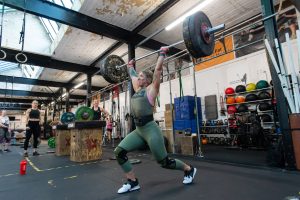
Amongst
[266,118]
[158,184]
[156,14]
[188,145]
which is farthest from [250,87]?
[158,184]

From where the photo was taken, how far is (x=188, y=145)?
161 inches

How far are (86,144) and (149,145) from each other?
2308mm

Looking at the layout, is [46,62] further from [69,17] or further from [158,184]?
[158,184]

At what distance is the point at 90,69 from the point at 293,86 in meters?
7.22

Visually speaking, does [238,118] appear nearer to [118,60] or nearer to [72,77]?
[118,60]

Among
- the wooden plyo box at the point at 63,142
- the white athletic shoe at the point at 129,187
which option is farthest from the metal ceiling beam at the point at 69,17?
the white athletic shoe at the point at 129,187

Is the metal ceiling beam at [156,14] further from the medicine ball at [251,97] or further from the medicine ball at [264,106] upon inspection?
the medicine ball at [264,106]

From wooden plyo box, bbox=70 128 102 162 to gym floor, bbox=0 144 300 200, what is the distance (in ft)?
2.47

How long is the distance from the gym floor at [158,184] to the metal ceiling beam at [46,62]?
5043 millimetres

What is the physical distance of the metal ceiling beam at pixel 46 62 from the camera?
6613 mm

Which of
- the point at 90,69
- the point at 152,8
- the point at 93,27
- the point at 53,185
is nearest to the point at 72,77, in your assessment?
the point at 90,69

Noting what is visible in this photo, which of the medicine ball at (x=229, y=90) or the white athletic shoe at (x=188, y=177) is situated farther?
the medicine ball at (x=229, y=90)

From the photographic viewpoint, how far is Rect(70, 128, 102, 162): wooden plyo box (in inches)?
146

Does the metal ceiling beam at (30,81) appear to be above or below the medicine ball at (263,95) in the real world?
above
